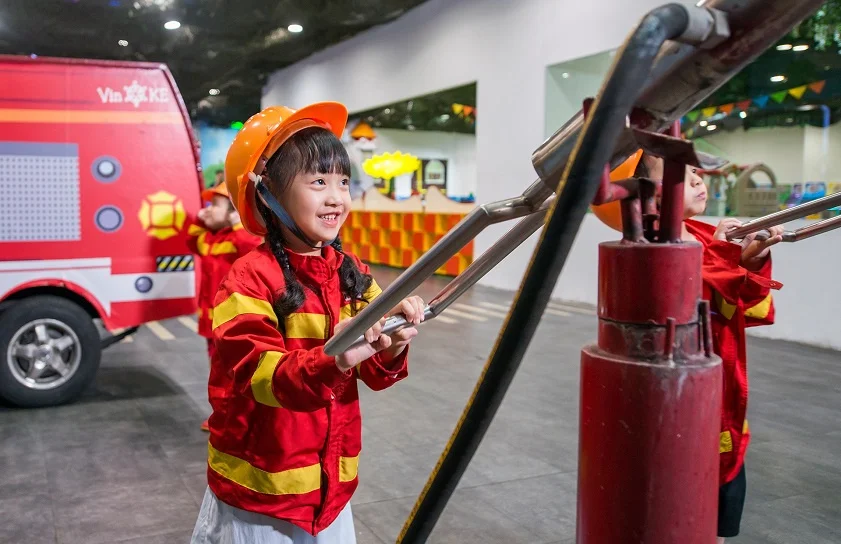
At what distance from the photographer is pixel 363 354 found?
4.30 feet

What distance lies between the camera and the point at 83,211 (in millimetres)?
4980

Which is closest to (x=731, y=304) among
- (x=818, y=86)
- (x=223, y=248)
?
(x=223, y=248)

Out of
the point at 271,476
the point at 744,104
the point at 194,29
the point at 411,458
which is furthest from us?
the point at 194,29

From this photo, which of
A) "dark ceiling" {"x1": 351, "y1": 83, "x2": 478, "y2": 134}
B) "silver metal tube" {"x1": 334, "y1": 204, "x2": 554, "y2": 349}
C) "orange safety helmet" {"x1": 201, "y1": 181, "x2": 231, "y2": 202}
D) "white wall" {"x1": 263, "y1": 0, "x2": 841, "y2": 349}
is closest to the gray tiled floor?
"white wall" {"x1": 263, "y1": 0, "x2": 841, "y2": 349}

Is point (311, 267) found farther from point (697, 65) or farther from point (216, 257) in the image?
point (216, 257)

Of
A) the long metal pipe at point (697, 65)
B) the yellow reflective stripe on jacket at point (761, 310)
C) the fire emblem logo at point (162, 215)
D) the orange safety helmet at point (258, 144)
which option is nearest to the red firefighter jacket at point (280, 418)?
the orange safety helmet at point (258, 144)

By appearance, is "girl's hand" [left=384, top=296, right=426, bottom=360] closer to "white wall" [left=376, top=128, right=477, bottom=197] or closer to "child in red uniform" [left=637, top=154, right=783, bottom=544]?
"child in red uniform" [left=637, top=154, right=783, bottom=544]

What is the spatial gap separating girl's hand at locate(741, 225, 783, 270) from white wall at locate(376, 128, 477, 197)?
16.1 metres

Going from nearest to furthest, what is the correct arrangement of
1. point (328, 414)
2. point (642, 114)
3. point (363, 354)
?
point (642, 114) < point (363, 354) < point (328, 414)

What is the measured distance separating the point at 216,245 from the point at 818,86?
5.95 metres

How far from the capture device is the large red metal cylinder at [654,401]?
0.84 m

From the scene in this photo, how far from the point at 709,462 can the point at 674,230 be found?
0.85 ft

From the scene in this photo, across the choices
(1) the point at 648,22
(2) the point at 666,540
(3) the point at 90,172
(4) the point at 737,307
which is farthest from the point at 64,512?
(1) the point at 648,22

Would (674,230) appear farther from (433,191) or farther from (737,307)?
(433,191)
